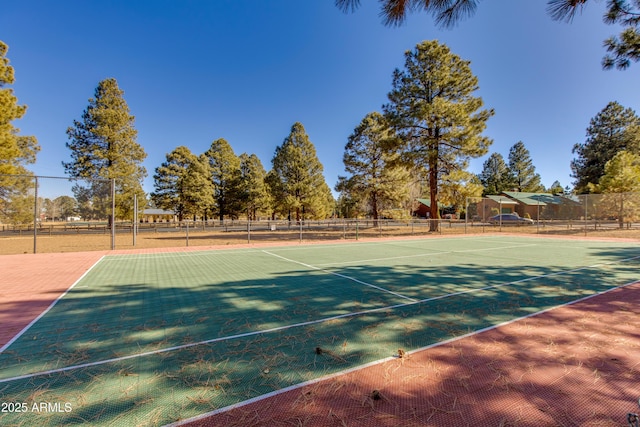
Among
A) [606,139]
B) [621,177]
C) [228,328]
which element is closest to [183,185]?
[228,328]

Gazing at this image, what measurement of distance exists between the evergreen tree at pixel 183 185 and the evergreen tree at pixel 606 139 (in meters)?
43.4

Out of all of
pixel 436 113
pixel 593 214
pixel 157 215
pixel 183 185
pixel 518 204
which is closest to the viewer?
pixel 436 113

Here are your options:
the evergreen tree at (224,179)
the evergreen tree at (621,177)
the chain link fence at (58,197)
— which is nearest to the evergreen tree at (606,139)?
the evergreen tree at (621,177)

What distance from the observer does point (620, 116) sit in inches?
1380

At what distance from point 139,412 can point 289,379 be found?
103 centimetres

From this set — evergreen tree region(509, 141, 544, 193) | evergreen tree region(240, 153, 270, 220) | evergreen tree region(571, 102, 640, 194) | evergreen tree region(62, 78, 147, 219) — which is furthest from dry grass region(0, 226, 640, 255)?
evergreen tree region(509, 141, 544, 193)

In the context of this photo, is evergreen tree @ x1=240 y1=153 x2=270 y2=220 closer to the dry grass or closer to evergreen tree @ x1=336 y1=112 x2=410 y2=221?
evergreen tree @ x1=336 y1=112 x2=410 y2=221

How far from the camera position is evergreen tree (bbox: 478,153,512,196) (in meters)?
56.7

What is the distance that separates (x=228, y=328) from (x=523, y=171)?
2596 inches

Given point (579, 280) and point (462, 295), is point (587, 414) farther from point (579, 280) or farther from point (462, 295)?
point (579, 280)

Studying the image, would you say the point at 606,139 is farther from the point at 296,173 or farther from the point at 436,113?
the point at 296,173

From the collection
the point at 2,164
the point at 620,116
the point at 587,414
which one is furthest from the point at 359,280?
the point at 620,116

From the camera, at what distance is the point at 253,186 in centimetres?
3362

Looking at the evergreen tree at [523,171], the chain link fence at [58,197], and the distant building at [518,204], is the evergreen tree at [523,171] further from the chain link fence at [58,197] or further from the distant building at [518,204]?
the chain link fence at [58,197]
